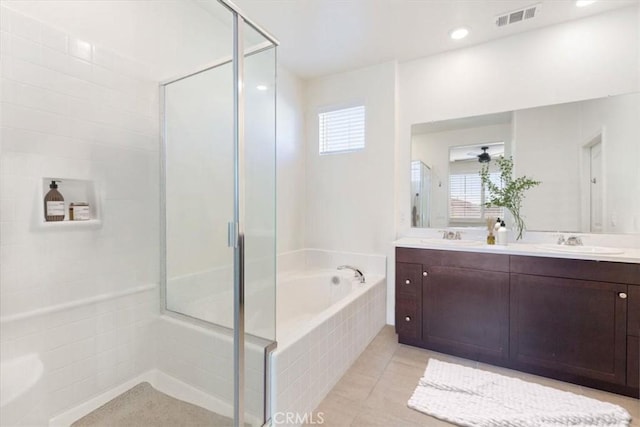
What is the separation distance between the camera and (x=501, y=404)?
1722 mm

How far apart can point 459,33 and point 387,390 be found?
2751mm

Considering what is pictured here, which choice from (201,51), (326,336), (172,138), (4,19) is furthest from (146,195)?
(326,336)

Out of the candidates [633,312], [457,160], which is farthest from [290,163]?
[633,312]

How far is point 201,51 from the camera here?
6.98 ft

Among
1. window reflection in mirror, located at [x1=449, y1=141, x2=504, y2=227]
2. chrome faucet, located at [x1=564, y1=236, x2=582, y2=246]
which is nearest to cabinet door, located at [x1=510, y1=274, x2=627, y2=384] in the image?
chrome faucet, located at [x1=564, y1=236, x2=582, y2=246]

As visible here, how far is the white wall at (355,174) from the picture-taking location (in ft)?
9.66

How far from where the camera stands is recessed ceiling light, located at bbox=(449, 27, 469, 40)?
7.77 ft

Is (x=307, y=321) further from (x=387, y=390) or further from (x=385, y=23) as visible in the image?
(x=385, y=23)

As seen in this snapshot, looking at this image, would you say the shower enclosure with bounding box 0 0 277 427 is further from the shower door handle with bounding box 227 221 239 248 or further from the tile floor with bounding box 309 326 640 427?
the tile floor with bounding box 309 326 640 427

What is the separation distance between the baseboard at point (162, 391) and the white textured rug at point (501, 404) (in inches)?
41.9

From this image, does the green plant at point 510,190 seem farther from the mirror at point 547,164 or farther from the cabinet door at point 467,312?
the cabinet door at point 467,312

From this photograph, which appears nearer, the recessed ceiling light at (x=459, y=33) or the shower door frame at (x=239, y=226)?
the shower door frame at (x=239, y=226)

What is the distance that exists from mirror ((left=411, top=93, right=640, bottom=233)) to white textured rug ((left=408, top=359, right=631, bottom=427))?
119 cm

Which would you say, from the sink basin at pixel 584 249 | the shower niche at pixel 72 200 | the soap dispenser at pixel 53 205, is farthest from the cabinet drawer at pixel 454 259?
the soap dispenser at pixel 53 205
